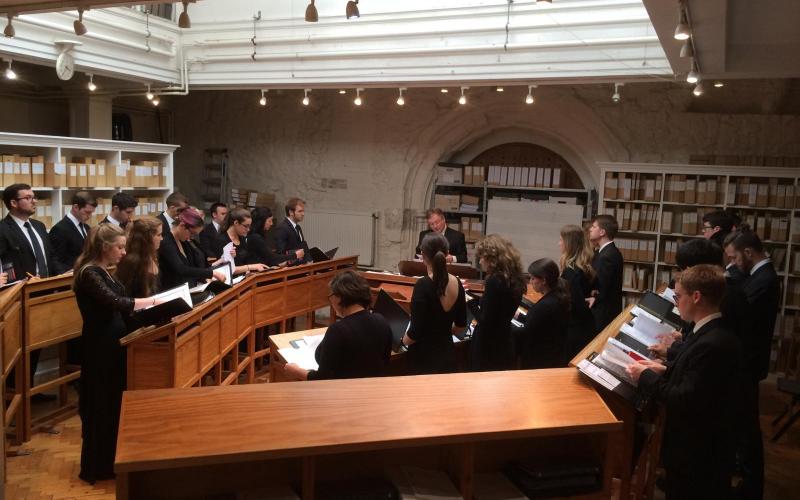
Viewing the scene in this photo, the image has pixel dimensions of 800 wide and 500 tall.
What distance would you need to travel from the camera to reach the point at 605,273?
5355mm

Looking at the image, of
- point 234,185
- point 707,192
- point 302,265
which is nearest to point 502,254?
point 302,265

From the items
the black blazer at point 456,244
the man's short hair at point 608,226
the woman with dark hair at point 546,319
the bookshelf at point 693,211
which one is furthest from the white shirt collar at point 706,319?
the bookshelf at point 693,211

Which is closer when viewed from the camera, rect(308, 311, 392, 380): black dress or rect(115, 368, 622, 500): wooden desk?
rect(115, 368, 622, 500): wooden desk

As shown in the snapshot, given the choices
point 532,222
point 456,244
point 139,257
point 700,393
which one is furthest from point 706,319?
point 532,222

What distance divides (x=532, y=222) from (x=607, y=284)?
11.2 ft

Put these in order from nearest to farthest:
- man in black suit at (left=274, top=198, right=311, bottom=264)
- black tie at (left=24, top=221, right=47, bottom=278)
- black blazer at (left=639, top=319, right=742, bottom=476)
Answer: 1. black blazer at (left=639, top=319, right=742, bottom=476)
2. black tie at (left=24, top=221, right=47, bottom=278)
3. man in black suit at (left=274, top=198, right=311, bottom=264)

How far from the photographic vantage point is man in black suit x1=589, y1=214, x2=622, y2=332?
17.6ft

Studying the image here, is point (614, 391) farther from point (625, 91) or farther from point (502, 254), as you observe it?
point (625, 91)

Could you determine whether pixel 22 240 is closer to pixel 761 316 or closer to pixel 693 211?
pixel 761 316

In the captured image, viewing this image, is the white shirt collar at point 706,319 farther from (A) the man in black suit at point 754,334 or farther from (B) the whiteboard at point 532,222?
(B) the whiteboard at point 532,222

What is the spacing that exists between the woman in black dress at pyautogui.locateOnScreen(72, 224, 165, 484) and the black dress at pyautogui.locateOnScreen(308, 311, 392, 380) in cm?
151

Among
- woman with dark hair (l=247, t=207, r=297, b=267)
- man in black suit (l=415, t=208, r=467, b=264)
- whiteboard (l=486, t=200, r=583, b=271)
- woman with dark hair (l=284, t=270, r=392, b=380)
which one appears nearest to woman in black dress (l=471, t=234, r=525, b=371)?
woman with dark hair (l=284, t=270, r=392, b=380)

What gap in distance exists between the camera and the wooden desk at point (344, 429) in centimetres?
232

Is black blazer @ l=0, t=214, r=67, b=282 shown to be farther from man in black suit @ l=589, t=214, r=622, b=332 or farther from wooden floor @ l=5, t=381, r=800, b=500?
man in black suit @ l=589, t=214, r=622, b=332
